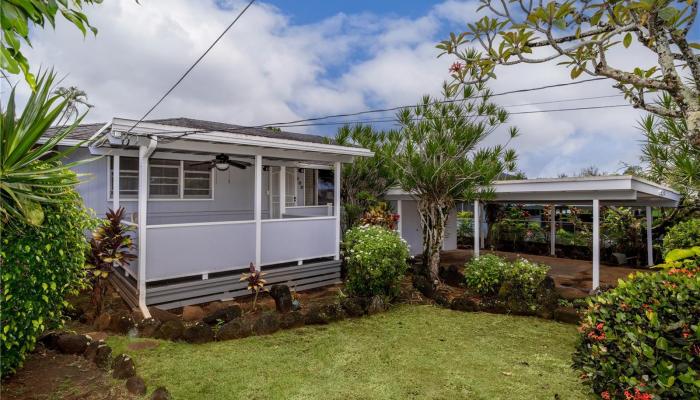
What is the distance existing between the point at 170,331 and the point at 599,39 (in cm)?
590

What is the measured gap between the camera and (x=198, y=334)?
5.39m

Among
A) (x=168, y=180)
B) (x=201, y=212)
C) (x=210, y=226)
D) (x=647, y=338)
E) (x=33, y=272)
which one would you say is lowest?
(x=647, y=338)

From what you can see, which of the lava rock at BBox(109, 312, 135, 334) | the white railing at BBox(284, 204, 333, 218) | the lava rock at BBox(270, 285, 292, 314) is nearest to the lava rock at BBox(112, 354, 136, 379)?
the lava rock at BBox(109, 312, 135, 334)

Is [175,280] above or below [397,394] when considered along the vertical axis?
above

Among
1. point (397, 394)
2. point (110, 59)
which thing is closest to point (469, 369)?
point (397, 394)

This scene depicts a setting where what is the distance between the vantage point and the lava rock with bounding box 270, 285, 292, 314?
23.3ft

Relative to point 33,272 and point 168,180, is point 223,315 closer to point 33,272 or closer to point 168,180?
point 33,272

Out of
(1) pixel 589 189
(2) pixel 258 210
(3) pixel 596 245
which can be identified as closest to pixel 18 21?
(2) pixel 258 210

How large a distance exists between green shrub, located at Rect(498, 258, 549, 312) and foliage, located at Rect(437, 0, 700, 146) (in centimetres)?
543

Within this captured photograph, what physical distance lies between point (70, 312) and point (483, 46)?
23.2 feet

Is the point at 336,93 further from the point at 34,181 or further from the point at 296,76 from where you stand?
the point at 34,181

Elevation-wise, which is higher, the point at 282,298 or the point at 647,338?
the point at 647,338

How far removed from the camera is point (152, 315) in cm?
614

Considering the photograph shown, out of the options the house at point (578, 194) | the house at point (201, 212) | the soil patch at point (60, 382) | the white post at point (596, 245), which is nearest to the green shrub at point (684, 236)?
the house at point (578, 194)
